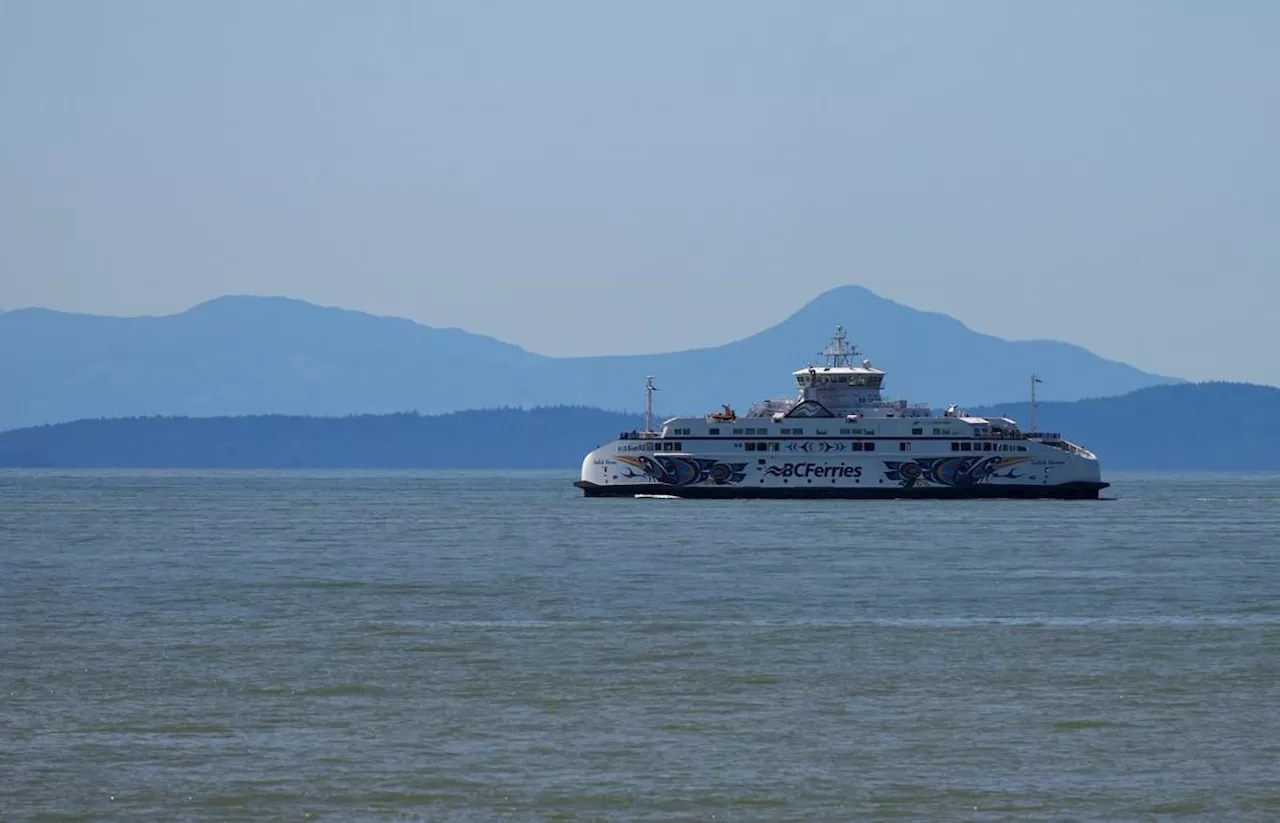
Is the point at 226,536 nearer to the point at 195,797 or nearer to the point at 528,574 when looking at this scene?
the point at 528,574

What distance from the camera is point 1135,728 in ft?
91.5

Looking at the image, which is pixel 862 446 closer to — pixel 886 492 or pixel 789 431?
pixel 886 492

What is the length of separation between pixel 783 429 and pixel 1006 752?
307 feet

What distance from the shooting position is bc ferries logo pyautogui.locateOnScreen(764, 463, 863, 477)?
391 ft

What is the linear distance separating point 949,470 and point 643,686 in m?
87.6

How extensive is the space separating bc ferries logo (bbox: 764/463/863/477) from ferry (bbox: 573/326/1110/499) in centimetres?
6

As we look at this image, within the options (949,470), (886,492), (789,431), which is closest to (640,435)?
(789,431)

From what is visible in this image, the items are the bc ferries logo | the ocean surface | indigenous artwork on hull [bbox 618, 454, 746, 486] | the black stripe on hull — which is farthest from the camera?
indigenous artwork on hull [bbox 618, 454, 746, 486]

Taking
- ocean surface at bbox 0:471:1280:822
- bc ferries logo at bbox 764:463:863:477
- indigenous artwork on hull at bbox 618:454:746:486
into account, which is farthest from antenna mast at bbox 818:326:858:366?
ocean surface at bbox 0:471:1280:822

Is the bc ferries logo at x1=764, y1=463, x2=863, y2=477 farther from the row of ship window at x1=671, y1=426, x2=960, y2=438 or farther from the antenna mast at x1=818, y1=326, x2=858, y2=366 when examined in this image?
the antenna mast at x1=818, y1=326, x2=858, y2=366

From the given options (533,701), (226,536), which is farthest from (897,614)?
(226,536)

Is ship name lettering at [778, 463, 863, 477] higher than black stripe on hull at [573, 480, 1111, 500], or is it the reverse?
ship name lettering at [778, 463, 863, 477]

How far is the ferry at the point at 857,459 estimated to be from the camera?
118 metres

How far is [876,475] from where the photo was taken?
119 m
